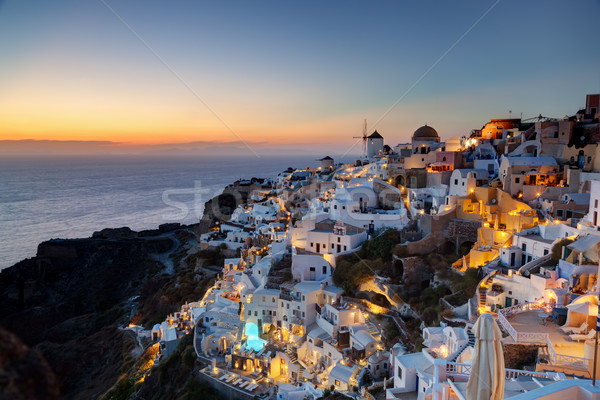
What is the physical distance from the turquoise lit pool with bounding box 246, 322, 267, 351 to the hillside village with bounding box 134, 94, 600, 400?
0.08m

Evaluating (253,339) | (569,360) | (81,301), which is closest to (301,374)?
(253,339)

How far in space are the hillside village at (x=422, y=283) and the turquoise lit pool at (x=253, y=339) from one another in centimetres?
8

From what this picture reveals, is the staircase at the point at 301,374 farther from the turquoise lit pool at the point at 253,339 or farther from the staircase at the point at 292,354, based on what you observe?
the turquoise lit pool at the point at 253,339

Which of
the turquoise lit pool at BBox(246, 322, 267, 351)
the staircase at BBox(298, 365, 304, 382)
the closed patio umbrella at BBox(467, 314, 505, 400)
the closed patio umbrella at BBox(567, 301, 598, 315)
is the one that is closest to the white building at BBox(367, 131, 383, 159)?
the turquoise lit pool at BBox(246, 322, 267, 351)

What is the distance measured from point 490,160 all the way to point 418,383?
65.5ft

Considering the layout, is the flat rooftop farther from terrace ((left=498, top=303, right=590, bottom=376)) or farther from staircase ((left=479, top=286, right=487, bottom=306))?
staircase ((left=479, top=286, right=487, bottom=306))

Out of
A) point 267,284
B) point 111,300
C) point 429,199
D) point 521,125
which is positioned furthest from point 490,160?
point 111,300

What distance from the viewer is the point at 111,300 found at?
45.6 metres

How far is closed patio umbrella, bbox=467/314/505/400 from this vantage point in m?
6.35

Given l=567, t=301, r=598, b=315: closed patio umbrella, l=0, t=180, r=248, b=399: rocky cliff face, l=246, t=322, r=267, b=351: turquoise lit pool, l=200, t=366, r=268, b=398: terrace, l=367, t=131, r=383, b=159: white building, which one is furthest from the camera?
l=367, t=131, r=383, b=159: white building

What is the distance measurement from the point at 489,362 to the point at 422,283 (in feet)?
51.4

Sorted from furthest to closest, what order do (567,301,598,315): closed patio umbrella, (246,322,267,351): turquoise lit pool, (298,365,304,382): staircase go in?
(246,322,267,351): turquoise lit pool, (298,365,304,382): staircase, (567,301,598,315): closed patio umbrella

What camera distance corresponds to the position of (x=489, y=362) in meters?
6.38

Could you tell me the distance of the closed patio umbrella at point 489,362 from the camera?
→ 635 cm
